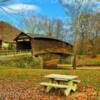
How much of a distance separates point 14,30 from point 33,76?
51722 mm

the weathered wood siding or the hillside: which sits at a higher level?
the hillside

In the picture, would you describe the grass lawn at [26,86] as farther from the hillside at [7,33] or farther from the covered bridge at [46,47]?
the hillside at [7,33]

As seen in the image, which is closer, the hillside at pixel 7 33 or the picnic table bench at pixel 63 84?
the picnic table bench at pixel 63 84

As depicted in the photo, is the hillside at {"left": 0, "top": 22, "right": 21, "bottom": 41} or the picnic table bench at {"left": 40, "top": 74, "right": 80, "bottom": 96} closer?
the picnic table bench at {"left": 40, "top": 74, "right": 80, "bottom": 96}

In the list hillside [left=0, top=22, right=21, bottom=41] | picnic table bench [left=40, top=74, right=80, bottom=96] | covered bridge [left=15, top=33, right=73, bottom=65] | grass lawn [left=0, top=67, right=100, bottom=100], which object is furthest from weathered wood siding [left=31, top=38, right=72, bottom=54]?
picnic table bench [left=40, top=74, right=80, bottom=96]

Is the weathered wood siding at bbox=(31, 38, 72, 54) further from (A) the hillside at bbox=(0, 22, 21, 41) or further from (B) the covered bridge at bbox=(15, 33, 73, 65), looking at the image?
(A) the hillside at bbox=(0, 22, 21, 41)

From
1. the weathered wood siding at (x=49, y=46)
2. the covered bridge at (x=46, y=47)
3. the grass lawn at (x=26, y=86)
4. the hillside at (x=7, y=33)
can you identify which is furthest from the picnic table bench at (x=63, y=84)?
the hillside at (x=7, y=33)

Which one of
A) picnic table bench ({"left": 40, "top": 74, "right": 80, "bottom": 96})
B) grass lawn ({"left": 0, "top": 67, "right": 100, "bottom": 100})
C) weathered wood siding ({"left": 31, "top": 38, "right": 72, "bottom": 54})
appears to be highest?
weathered wood siding ({"left": 31, "top": 38, "right": 72, "bottom": 54})

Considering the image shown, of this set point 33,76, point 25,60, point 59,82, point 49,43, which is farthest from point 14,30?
point 59,82

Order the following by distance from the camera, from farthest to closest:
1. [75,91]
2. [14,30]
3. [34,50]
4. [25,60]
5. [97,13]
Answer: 1. [14,30]
2. [97,13]
3. [34,50]
4. [25,60]
5. [75,91]

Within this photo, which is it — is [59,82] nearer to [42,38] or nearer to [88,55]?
[42,38]

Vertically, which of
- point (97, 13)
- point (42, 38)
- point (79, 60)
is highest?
point (97, 13)

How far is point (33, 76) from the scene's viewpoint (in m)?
16.0

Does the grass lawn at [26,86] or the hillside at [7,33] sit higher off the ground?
the hillside at [7,33]
